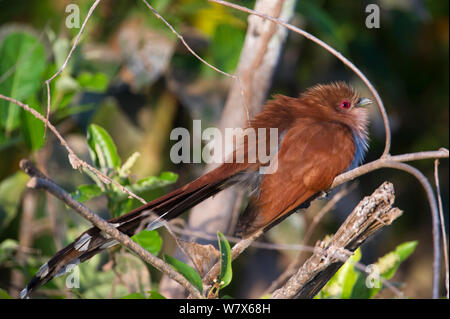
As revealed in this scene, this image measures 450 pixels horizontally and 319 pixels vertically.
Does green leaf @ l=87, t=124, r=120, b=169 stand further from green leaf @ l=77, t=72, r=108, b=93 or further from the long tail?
green leaf @ l=77, t=72, r=108, b=93

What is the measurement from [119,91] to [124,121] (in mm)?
183

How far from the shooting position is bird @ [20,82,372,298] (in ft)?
5.86

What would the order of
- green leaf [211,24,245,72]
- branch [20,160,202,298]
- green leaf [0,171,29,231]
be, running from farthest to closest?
green leaf [211,24,245,72], green leaf [0,171,29,231], branch [20,160,202,298]

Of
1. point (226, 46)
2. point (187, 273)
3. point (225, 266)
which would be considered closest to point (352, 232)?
point (225, 266)

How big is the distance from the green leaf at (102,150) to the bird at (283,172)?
0.45 meters

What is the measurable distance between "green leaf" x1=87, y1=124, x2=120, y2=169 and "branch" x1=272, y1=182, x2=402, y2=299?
85 cm

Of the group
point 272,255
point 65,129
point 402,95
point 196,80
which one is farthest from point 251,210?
point 402,95

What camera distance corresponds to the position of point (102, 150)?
220 centimetres

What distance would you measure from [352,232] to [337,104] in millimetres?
770

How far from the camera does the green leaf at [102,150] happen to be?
86.0 inches

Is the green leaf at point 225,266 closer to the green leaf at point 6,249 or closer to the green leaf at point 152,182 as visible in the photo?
the green leaf at point 152,182

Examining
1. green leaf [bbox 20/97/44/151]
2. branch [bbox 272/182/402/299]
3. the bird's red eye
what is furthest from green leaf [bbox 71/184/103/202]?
the bird's red eye
